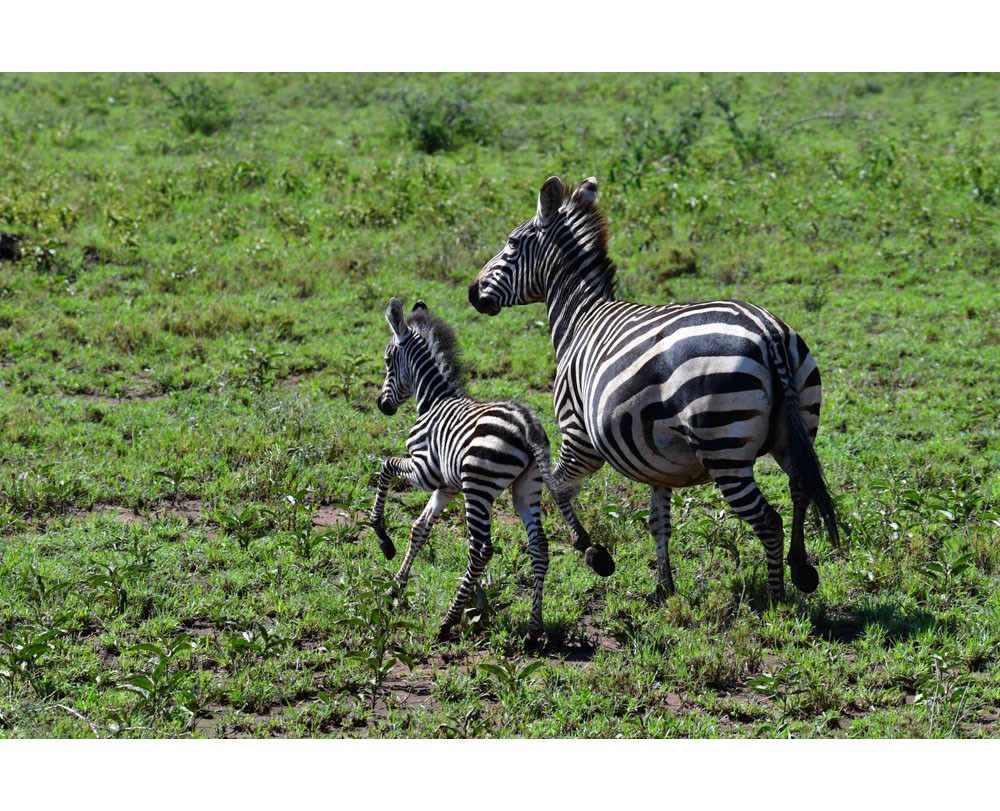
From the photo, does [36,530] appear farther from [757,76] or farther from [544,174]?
[757,76]

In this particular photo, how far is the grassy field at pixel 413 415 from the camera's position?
6719 mm

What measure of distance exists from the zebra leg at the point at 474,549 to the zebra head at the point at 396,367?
195 centimetres

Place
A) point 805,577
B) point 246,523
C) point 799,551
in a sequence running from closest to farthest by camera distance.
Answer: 1. point 805,577
2. point 799,551
3. point 246,523

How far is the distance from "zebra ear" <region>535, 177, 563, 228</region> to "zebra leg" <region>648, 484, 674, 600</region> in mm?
2331

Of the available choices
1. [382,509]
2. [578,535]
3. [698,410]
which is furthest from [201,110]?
[698,410]

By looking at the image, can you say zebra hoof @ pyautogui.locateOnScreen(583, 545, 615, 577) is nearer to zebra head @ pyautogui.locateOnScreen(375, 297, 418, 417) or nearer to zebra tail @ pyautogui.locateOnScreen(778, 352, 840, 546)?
zebra tail @ pyautogui.locateOnScreen(778, 352, 840, 546)

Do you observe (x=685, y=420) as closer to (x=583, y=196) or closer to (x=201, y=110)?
(x=583, y=196)

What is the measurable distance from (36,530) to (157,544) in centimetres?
103

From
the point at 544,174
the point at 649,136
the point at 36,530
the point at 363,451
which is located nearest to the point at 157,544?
the point at 36,530

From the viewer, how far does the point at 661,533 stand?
8086 millimetres

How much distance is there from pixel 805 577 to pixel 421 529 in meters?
2.69

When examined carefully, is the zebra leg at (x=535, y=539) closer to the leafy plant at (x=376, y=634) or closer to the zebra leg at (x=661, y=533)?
the leafy plant at (x=376, y=634)

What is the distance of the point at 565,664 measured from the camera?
702 cm

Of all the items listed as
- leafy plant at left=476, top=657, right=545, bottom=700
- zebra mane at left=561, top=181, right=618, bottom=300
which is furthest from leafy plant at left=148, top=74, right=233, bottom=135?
leafy plant at left=476, top=657, right=545, bottom=700
